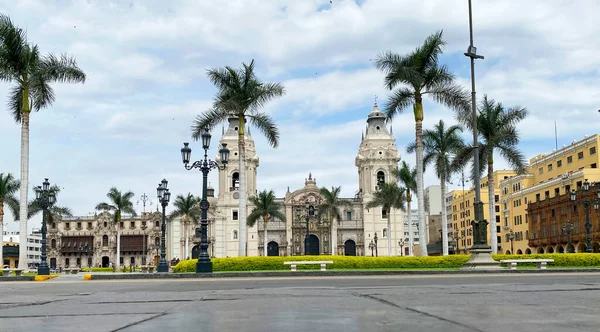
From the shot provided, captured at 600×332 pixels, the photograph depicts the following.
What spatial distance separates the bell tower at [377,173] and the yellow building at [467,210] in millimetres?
10666

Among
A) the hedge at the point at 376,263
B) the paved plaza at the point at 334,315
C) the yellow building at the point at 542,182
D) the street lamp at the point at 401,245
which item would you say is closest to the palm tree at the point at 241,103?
the hedge at the point at 376,263

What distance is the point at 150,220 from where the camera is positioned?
107438mm

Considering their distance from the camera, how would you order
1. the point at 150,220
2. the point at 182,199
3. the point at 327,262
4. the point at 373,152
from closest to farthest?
the point at 327,262 → the point at 182,199 → the point at 373,152 → the point at 150,220

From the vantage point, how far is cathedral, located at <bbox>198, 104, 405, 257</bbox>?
325ft

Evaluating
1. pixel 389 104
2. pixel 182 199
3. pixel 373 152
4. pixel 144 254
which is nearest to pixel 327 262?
pixel 389 104

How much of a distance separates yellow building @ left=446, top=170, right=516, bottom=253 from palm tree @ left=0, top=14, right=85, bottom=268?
72.1 m

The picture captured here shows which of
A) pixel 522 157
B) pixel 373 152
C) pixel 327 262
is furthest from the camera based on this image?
pixel 373 152

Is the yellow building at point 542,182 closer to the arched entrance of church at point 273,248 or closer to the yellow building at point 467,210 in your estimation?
the yellow building at point 467,210

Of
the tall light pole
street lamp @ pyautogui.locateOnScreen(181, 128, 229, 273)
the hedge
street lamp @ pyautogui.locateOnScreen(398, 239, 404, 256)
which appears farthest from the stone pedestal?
street lamp @ pyautogui.locateOnScreen(398, 239, 404, 256)

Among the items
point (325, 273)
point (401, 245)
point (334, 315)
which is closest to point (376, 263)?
point (325, 273)

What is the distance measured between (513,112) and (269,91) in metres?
15.0

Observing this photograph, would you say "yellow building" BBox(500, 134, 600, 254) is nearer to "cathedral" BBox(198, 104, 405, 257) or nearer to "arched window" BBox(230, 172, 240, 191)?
"cathedral" BBox(198, 104, 405, 257)

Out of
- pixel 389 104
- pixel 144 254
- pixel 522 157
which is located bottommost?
pixel 144 254

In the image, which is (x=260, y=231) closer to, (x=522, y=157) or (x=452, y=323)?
(x=522, y=157)
